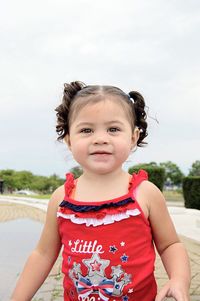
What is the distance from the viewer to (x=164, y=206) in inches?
82.9

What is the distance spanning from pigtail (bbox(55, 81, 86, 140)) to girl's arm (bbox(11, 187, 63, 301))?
31 centimetres

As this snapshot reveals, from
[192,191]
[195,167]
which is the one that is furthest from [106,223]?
[195,167]

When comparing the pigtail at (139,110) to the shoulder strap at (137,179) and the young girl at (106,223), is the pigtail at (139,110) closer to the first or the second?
the young girl at (106,223)

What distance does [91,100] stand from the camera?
2129 mm

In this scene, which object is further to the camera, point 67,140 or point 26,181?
point 26,181

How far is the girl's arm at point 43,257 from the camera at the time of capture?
218cm

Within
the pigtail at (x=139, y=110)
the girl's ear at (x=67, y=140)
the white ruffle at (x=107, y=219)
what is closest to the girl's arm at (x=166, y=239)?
the white ruffle at (x=107, y=219)

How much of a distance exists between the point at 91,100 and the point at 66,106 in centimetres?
21

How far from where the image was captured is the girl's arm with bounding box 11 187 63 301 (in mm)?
2184

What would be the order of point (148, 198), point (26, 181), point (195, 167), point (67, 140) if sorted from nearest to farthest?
point (148, 198) < point (67, 140) < point (195, 167) < point (26, 181)

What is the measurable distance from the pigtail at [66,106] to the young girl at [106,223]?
0.08 ft

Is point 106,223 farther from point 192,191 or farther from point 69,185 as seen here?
point 192,191

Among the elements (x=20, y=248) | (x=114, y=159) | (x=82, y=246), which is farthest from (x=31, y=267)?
(x=20, y=248)

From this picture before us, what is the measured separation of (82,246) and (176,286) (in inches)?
16.6
